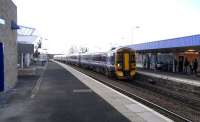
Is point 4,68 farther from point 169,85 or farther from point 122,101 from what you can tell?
point 169,85

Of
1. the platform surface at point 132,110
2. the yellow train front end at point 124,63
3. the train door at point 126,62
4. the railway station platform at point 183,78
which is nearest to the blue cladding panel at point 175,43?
the railway station platform at point 183,78

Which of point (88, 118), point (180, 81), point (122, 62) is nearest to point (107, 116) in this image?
point (88, 118)

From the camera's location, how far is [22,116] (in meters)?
11.6

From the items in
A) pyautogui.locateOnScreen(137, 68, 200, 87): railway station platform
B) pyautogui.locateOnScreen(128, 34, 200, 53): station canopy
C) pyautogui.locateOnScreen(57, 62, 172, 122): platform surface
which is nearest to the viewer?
pyautogui.locateOnScreen(57, 62, 172, 122): platform surface

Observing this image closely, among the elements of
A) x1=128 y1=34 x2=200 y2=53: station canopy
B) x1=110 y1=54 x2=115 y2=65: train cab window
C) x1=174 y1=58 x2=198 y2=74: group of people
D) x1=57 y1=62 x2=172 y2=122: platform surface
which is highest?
x1=128 y1=34 x2=200 y2=53: station canopy

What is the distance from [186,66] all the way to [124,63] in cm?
960

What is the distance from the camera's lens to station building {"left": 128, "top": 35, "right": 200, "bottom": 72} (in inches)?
1198

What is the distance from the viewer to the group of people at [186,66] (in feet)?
110

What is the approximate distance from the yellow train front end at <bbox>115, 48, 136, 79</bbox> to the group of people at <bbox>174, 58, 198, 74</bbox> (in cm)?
731

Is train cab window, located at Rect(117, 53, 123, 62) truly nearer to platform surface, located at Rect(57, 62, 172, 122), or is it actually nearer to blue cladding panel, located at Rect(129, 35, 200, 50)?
blue cladding panel, located at Rect(129, 35, 200, 50)

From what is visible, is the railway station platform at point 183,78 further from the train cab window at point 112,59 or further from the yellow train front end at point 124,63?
the train cab window at point 112,59

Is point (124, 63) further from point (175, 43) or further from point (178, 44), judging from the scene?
point (175, 43)

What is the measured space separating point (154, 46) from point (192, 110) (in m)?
23.5

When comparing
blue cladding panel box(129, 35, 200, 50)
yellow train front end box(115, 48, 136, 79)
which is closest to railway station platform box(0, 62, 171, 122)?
yellow train front end box(115, 48, 136, 79)
